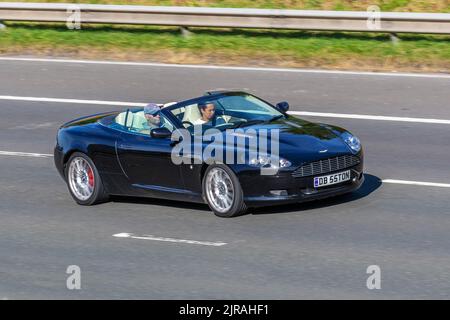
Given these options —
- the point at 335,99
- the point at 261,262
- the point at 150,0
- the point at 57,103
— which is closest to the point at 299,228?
the point at 261,262

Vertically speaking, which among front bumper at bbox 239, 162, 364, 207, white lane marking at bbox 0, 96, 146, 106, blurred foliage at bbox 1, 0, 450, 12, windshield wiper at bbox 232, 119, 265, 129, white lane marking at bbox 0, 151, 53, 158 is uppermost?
blurred foliage at bbox 1, 0, 450, 12

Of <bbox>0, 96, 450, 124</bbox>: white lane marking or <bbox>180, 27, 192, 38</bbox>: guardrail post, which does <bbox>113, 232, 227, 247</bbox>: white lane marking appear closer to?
<bbox>0, 96, 450, 124</bbox>: white lane marking

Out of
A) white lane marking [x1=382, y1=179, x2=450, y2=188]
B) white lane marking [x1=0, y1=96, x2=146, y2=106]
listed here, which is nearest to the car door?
white lane marking [x1=382, y1=179, x2=450, y2=188]

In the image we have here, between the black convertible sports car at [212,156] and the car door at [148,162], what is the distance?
0.01m

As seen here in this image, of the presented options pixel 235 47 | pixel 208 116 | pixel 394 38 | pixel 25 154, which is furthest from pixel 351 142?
pixel 235 47

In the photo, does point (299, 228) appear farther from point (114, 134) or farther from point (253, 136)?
point (114, 134)

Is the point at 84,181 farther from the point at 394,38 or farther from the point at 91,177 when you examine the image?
the point at 394,38

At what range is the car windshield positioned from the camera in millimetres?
13539

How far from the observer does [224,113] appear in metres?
13.8

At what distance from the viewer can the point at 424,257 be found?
35.6 ft

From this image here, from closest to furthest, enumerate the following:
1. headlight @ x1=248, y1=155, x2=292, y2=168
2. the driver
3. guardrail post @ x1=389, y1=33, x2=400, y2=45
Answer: headlight @ x1=248, y1=155, x2=292, y2=168
the driver
guardrail post @ x1=389, y1=33, x2=400, y2=45

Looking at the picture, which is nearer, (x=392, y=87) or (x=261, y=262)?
(x=261, y=262)

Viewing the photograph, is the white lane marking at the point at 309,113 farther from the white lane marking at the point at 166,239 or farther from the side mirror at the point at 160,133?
the white lane marking at the point at 166,239
